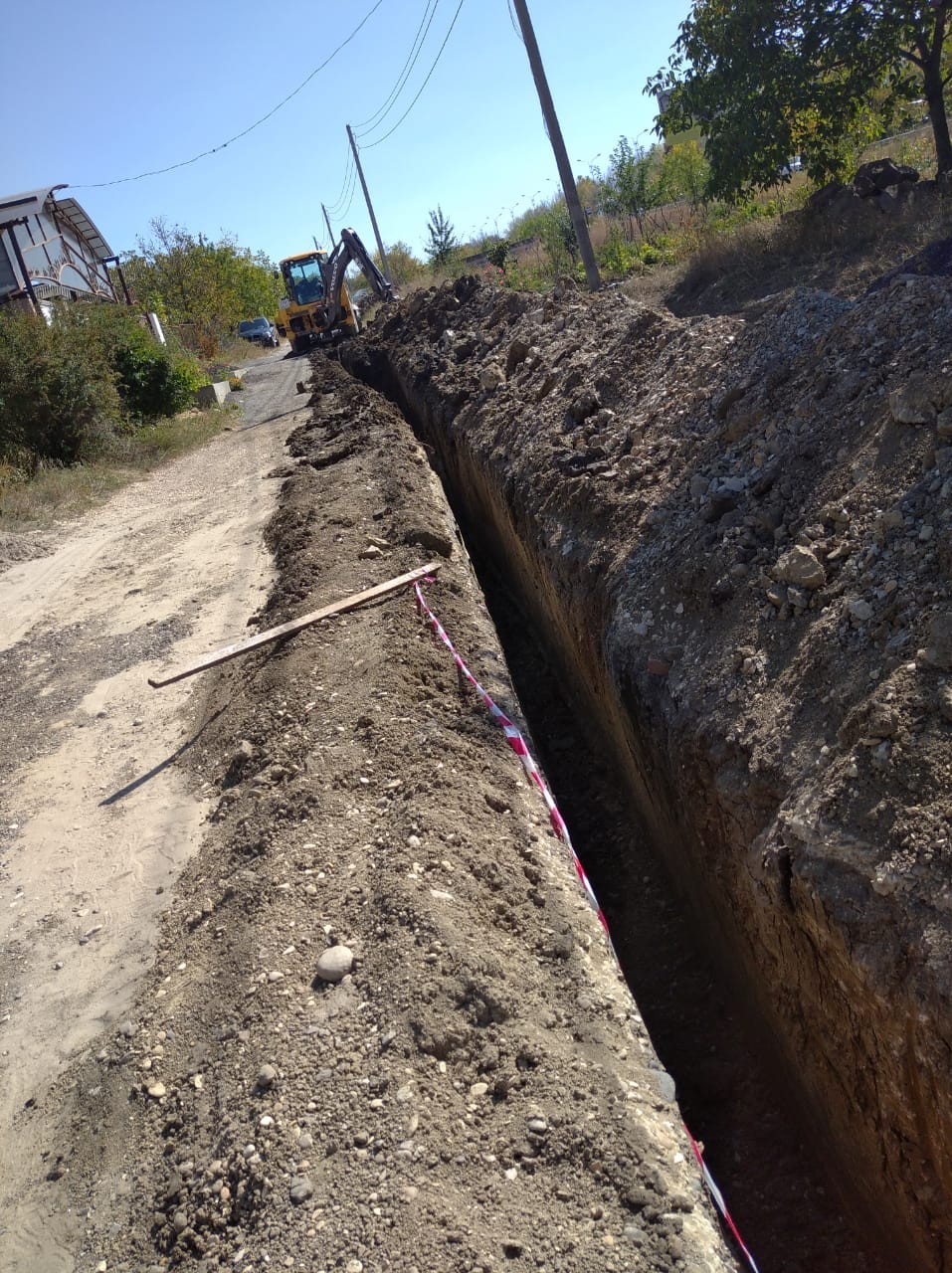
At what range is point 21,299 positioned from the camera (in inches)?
941

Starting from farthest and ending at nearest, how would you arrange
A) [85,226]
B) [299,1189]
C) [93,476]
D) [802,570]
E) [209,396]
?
[85,226] < [209,396] < [93,476] < [802,570] < [299,1189]

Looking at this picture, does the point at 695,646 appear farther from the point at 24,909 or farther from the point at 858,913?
the point at 24,909

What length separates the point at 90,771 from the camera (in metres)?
6.38

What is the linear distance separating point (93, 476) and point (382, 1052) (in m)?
14.6

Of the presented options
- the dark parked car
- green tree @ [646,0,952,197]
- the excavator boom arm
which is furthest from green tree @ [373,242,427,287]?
green tree @ [646,0,952,197]

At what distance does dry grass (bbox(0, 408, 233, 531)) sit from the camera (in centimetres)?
1386

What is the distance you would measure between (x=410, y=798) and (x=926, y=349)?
3299 mm

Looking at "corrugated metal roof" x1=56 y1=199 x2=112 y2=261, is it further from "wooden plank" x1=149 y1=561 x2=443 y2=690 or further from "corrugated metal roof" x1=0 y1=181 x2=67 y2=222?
"wooden plank" x1=149 y1=561 x2=443 y2=690

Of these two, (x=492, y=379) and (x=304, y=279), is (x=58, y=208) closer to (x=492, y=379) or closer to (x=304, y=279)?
(x=304, y=279)

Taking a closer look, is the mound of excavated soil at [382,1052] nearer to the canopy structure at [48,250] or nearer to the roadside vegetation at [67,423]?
the roadside vegetation at [67,423]

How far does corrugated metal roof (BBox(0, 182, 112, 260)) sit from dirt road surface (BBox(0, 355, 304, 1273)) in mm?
18033

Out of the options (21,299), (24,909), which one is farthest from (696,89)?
(21,299)

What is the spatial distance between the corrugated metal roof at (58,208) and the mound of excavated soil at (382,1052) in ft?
85.8

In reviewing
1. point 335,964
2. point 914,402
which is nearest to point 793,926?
point 335,964
